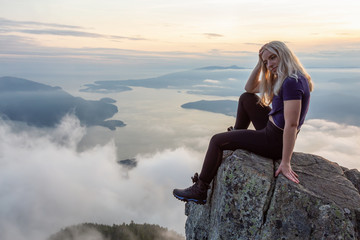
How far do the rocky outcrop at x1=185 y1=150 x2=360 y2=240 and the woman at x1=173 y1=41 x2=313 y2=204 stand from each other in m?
0.39

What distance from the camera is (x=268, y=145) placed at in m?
8.82

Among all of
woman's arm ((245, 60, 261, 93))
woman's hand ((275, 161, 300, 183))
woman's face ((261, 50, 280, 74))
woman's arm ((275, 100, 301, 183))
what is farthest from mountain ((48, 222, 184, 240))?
woman's face ((261, 50, 280, 74))

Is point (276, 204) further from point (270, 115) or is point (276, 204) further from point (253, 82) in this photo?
point (253, 82)

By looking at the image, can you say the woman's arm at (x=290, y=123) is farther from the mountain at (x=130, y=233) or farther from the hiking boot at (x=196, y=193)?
the mountain at (x=130, y=233)

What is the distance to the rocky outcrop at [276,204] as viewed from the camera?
25.1 feet

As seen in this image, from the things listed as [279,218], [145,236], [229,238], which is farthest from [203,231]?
[145,236]

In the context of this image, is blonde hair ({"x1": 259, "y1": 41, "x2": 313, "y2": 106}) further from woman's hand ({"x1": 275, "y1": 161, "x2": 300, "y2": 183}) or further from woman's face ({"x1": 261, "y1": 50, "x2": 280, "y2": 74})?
woman's hand ({"x1": 275, "y1": 161, "x2": 300, "y2": 183})

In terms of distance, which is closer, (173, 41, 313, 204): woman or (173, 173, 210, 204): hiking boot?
(173, 41, 313, 204): woman

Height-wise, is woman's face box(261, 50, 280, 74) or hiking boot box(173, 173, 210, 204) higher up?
woman's face box(261, 50, 280, 74)

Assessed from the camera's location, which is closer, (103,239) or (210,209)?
(210,209)

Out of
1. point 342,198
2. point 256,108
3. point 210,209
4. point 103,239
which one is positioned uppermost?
point 256,108

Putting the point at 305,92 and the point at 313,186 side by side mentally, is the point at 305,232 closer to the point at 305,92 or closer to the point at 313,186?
the point at 313,186

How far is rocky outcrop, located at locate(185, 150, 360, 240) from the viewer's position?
7.66 metres

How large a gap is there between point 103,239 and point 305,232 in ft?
607
